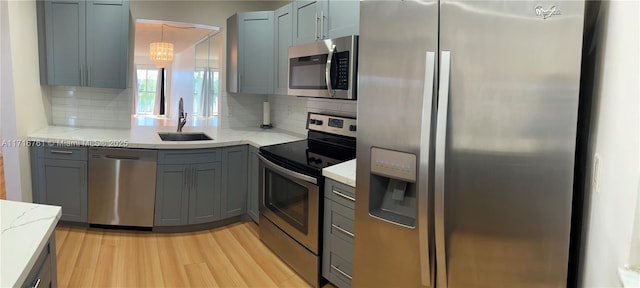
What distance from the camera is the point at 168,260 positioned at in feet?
9.66

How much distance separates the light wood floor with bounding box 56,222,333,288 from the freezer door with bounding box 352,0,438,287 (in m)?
1.06

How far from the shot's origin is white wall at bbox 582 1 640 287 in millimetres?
940

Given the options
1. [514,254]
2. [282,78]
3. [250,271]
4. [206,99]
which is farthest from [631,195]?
[206,99]

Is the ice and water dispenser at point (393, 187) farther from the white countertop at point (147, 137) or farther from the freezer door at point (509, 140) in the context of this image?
the white countertop at point (147, 137)

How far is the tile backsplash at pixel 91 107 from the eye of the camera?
155 inches

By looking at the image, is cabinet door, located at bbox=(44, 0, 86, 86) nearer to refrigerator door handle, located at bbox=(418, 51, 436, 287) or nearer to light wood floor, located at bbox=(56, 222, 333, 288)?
light wood floor, located at bbox=(56, 222, 333, 288)

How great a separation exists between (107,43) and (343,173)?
2781 millimetres

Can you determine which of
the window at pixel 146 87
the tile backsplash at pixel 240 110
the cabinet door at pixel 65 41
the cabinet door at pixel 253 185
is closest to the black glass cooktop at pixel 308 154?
the cabinet door at pixel 253 185

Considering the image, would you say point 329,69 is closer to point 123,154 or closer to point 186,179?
point 186,179

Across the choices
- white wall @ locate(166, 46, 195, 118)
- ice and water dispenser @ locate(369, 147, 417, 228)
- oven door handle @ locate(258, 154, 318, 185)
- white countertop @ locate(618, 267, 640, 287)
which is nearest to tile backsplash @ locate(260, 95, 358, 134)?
oven door handle @ locate(258, 154, 318, 185)

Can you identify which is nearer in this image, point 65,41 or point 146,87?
point 65,41

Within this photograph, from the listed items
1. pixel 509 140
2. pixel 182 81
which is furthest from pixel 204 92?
pixel 509 140

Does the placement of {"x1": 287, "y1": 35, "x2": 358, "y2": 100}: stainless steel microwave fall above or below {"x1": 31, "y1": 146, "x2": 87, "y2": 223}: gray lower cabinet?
above

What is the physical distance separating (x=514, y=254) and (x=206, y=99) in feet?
17.5
